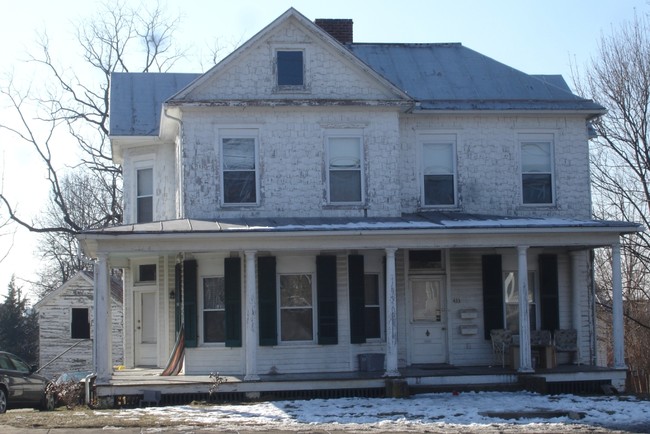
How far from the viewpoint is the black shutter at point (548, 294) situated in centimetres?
2167

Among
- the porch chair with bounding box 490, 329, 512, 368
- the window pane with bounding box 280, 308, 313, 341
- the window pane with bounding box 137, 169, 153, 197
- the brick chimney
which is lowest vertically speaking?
the porch chair with bounding box 490, 329, 512, 368

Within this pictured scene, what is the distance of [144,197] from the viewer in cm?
2316

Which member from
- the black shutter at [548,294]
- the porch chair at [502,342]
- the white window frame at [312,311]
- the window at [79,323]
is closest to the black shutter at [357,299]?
the white window frame at [312,311]

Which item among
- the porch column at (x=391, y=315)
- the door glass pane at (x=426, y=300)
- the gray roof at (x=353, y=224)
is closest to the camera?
the gray roof at (x=353, y=224)

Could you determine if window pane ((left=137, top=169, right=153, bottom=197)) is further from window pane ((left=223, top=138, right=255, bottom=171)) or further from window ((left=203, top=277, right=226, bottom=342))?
window ((left=203, top=277, right=226, bottom=342))

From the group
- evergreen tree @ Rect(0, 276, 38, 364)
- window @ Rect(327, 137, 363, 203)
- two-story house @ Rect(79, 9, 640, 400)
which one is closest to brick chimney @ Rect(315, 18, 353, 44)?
two-story house @ Rect(79, 9, 640, 400)

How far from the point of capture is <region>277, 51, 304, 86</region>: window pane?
20609 mm

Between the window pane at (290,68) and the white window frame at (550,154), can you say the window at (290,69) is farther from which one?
the white window frame at (550,154)

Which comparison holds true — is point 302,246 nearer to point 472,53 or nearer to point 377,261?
point 377,261

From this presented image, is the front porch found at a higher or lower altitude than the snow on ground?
higher

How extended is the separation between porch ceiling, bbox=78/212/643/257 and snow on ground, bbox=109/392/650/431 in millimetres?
3122

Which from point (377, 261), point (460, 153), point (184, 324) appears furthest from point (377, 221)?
point (184, 324)

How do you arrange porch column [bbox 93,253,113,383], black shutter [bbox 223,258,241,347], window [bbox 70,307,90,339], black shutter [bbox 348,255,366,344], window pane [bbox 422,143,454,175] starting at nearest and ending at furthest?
porch column [bbox 93,253,113,383] < black shutter [bbox 223,258,241,347] < black shutter [bbox 348,255,366,344] < window pane [bbox 422,143,454,175] < window [bbox 70,307,90,339]

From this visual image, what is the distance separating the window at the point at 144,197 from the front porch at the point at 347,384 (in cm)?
458
